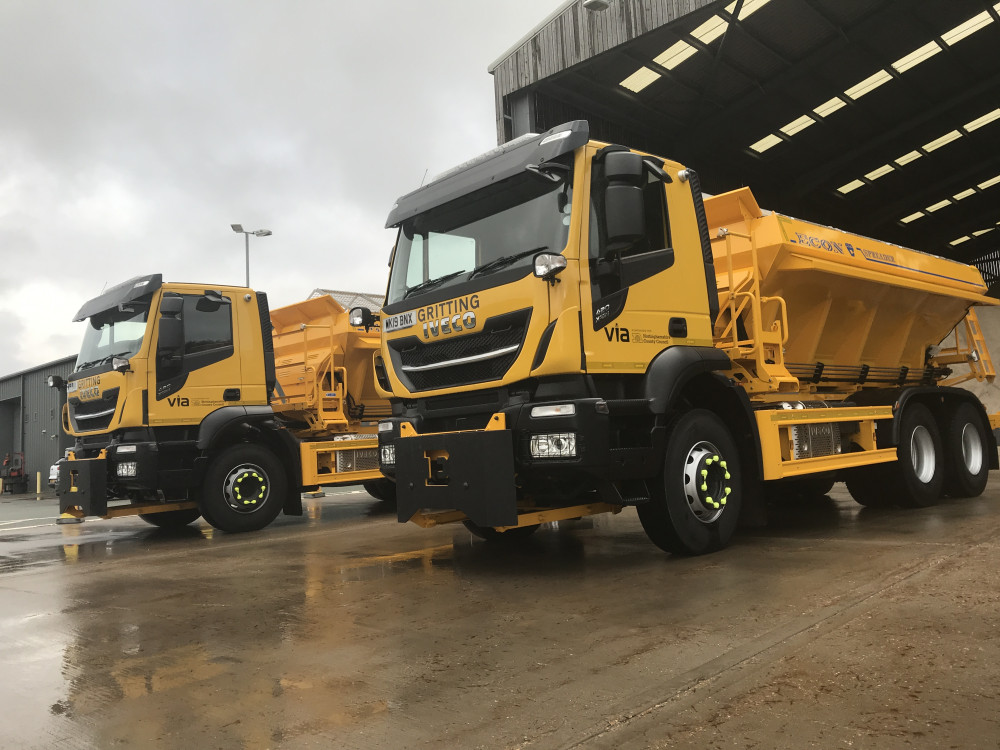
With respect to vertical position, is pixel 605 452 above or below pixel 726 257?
below

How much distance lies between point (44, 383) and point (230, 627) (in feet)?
93.4

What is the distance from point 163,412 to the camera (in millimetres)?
8711

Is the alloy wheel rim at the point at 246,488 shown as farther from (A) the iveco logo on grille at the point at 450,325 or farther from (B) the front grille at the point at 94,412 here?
(A) the iveco logo on grille at the point at 450,325

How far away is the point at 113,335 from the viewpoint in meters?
9.05

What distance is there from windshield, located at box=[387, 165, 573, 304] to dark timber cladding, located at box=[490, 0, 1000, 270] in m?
8.75

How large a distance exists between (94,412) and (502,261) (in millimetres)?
6046

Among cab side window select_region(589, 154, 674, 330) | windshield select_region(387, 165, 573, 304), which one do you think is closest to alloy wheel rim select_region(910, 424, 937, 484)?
cab side window select_region(589, 154, 674, 330)

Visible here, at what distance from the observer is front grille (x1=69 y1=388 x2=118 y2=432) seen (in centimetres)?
880

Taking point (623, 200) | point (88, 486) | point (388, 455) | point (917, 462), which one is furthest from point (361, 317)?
point (917, 462)

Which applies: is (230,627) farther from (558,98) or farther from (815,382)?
(558,98)

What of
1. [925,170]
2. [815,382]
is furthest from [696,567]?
[925,170]

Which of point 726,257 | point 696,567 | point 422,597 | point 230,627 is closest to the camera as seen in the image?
point 230,627

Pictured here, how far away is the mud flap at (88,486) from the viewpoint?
28.2ft

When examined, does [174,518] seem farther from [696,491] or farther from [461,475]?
[696,491]
